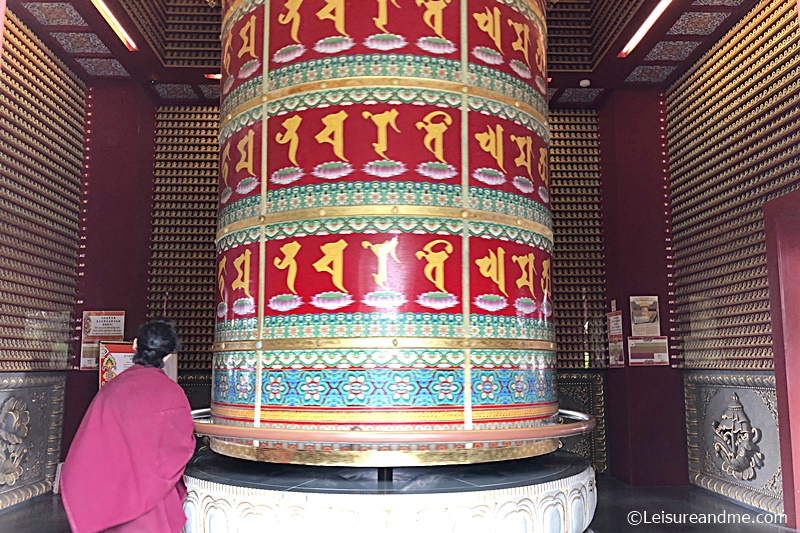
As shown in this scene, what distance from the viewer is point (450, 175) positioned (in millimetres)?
3514

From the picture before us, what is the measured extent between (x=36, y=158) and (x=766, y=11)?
24.2 feet

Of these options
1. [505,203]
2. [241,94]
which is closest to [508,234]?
[505,203]

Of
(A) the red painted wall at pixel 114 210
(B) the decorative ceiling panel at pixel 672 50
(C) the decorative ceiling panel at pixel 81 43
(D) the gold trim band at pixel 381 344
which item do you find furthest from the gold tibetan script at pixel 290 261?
(B) the decorative ceiling panel at pixel 672 50

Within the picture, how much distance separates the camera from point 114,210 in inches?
308

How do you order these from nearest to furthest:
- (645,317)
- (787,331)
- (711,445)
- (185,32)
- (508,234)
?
1. (508,234)
2. (787,331)
3. (711,445)
4. (185,32)
5. (645,317)

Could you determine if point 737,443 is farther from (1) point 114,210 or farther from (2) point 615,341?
(1) point 114,210

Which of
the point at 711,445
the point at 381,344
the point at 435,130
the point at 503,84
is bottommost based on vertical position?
the point at 711,445

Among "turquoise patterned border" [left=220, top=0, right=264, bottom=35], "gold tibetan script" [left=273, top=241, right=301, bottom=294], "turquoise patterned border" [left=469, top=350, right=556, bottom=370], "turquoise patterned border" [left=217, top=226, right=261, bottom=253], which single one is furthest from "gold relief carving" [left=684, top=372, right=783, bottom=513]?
"turquoise patterned border" [left=220, top=0, right=264, bottom=35]

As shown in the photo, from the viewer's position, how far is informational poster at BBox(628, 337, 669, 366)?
786 centimetres

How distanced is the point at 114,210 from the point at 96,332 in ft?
4.77

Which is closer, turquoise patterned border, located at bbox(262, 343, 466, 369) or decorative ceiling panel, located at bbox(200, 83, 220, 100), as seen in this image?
turquoise patterned border, located at bbox(262, 343, 466, 369)

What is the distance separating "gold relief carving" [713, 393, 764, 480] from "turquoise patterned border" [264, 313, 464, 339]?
4512 millimetres

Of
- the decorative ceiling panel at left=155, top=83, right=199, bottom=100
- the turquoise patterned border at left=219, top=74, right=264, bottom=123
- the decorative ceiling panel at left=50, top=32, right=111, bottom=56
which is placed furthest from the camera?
the decorative ceiling panel at left=155, top=83, right=199, bottom=100

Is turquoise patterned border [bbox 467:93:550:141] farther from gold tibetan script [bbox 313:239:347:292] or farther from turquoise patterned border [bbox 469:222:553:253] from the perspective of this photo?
gold tibetan script [bbox 313:239:347:292]
